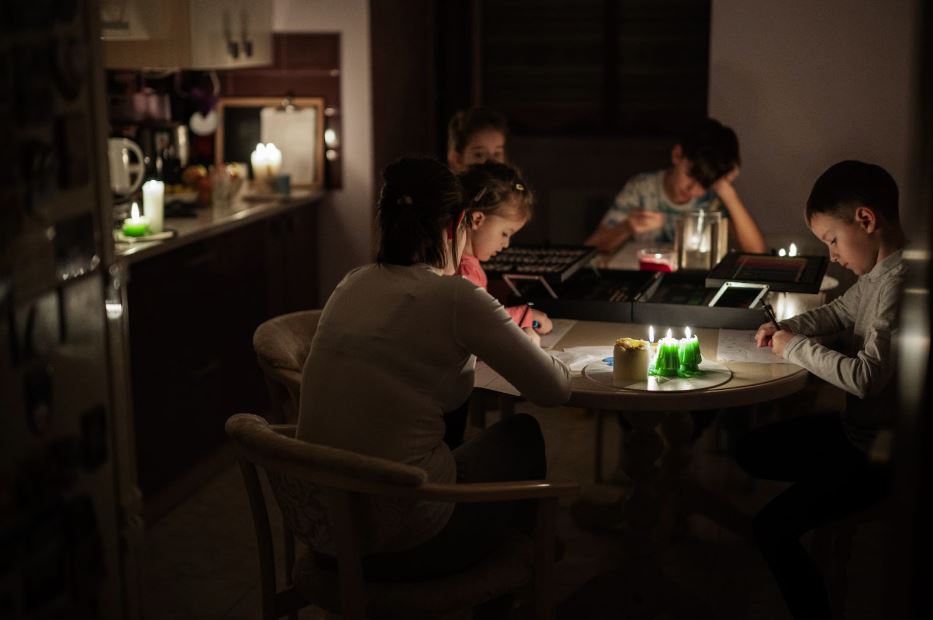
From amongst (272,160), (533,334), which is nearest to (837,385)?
(533,334)

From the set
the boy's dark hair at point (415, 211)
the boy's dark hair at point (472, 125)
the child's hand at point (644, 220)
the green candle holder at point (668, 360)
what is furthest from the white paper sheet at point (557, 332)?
the boy's dark hair at point (472, 125)

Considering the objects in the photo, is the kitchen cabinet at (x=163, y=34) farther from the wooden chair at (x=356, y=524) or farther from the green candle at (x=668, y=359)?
the green candle at (x=668, y=359)

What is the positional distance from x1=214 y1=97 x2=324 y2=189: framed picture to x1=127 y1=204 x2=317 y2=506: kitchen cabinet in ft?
0.76

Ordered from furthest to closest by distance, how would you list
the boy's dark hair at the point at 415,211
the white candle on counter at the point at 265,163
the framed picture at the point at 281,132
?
the framed picture at the point at 281,132 < the white candle on counter at the point at 265,163 < the boy's dark hair at the point at 415,211

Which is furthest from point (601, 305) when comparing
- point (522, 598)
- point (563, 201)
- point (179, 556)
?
point (563, 201)

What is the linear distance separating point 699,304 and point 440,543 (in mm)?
1115

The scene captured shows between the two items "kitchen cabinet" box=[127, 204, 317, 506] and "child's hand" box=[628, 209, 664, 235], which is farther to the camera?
"child's hand" box=[628, 209, 664, 235]

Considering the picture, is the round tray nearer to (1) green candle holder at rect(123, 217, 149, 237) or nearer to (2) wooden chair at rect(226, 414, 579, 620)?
(2) wooden chair at rect(226, 414, 579, 620)

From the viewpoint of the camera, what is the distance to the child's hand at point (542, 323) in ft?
9.00

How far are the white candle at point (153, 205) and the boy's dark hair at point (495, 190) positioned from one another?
115cm

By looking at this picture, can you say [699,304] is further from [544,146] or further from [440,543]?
[544,146]

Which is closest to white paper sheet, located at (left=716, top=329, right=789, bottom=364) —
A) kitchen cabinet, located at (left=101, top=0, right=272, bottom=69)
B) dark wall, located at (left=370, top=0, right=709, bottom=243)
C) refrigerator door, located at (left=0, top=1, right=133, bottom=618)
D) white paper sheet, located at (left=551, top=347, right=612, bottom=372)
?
white paper sheet, located at (left=551, top=347, right=612, bottom=372)

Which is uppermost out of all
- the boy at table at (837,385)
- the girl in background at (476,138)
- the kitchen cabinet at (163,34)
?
the kitchen cabinet at (163,34)

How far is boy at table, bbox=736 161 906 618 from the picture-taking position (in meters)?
2.32
